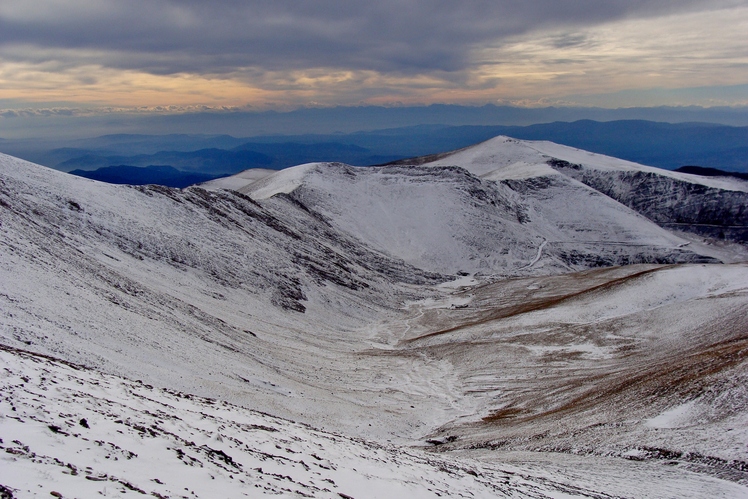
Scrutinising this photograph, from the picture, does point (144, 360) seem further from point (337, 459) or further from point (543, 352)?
point (543, 352)

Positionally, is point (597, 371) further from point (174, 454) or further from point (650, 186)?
point (650, 186)

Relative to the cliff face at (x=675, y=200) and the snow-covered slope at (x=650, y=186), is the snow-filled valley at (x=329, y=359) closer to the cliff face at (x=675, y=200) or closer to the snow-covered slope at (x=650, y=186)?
the snow-covered slope at (x=650, y=186)

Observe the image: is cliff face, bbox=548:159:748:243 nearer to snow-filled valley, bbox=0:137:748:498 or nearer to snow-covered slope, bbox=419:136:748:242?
snow-covered slope, bbox=419:136:748:242

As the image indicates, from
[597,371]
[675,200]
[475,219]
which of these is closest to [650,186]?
[675,200]

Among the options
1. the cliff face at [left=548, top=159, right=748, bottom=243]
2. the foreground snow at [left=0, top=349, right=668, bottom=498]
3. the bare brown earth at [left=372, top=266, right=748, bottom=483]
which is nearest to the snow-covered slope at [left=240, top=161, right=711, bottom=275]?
the cliff face at [left=548, top=159, right=748, bottom=243]

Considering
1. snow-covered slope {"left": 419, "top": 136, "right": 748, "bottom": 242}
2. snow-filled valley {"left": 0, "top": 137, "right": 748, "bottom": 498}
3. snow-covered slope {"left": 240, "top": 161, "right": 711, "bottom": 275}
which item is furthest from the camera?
snow-covered slope {"left": 419, "top": 136, "right": 748, "bottom": 242}

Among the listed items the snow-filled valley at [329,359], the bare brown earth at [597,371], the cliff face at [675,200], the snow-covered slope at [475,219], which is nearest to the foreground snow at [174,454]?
the snow-filled valley at [329,359]

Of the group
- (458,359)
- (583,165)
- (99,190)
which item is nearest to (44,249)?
(99,190)

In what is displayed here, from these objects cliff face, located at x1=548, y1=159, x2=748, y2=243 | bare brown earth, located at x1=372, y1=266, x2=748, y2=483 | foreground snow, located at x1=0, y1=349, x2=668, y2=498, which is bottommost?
bare brown earth, located at x1=372, y1=266, x2=748, y2=483

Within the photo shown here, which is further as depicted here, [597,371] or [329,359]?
[329,359]
